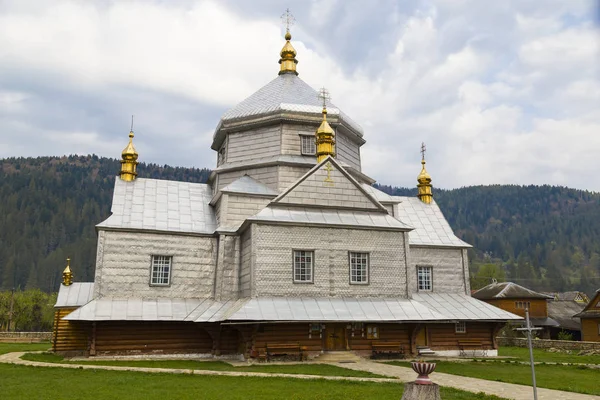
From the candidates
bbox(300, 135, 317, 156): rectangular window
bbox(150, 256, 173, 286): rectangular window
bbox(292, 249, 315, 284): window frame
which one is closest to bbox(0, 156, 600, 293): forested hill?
bbox(300, 135, 317, 156): rectangular window

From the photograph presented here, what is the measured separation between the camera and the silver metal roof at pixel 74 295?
2409 centimetres

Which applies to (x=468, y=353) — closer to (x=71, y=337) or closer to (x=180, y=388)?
(x=180, y=388)

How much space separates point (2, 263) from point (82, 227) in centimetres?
2600

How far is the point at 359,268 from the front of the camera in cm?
2092

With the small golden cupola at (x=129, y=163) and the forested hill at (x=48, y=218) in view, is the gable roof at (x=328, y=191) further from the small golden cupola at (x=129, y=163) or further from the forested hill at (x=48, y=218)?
the forested hill at (x=48, y=218)

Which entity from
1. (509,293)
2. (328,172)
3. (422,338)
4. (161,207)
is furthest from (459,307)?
(509,293)

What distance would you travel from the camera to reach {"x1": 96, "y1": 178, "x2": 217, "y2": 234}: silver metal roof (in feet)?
73.3

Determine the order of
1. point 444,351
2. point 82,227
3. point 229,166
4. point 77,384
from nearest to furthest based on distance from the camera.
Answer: point 77,384 < point 444,351 < point 229,166 < point 82,227

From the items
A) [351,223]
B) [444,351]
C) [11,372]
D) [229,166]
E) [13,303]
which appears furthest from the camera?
[13,303]

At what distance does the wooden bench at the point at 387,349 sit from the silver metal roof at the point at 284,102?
11.3 m

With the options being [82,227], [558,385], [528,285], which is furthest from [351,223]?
[82,227]

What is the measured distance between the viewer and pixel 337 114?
25.6 m

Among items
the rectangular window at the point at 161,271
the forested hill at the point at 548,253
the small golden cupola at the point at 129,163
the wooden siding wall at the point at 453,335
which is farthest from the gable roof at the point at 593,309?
the forested hill at the point at 548,253

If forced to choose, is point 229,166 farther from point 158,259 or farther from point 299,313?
point 299,313
